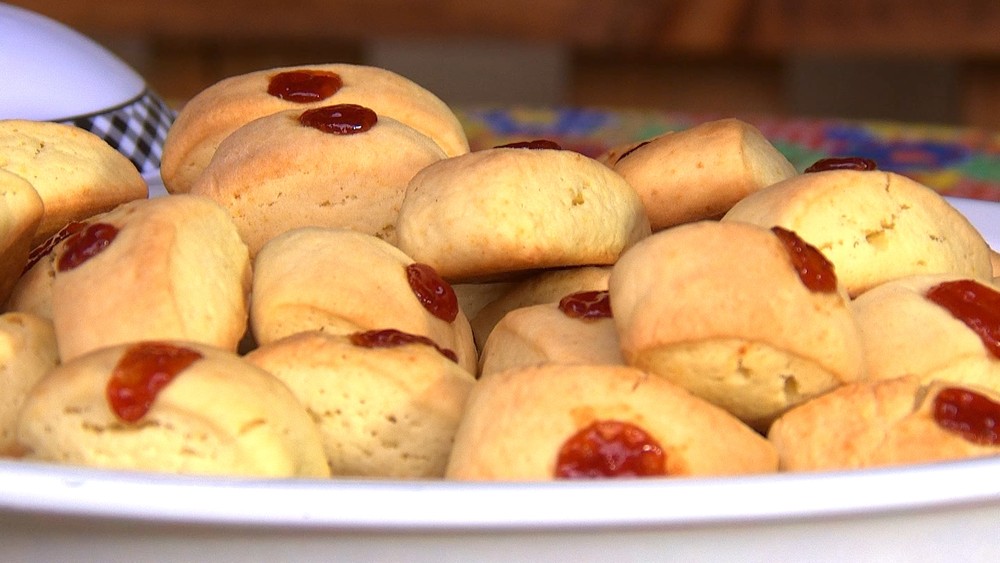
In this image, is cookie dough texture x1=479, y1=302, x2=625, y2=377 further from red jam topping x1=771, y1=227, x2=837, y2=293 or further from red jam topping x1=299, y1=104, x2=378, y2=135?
red jam topping x1=299, y1=104, x2=378, y2=135

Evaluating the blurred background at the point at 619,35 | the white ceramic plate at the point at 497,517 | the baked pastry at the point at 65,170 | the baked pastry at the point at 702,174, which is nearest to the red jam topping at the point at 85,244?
the baked pastry at the point at 65,170

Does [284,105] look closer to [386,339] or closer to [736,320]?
[386,339]

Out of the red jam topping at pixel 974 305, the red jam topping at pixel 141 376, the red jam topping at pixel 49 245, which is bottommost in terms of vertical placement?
the red jam topping at pixel 49 245

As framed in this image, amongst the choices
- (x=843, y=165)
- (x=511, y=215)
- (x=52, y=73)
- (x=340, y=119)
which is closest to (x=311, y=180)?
(x=340, y=119)

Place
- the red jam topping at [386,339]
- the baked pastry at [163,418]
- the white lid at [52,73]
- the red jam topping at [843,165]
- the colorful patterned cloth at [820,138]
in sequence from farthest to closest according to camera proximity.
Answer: the colorful patterned cloth at [820,138] < the white lid at [52,73] < the red jam topping at [843,165] < the red jam topping at [386,339] < the baked pastry at [163,418]

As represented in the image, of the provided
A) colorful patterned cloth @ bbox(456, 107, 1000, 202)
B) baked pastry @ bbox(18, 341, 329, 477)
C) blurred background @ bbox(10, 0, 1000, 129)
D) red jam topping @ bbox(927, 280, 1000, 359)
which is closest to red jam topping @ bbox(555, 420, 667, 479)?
baked pastry @ bbox(18, 341, 329, 477)

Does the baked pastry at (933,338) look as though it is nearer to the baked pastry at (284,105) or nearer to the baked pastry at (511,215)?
the baked pastry at (511,215)
